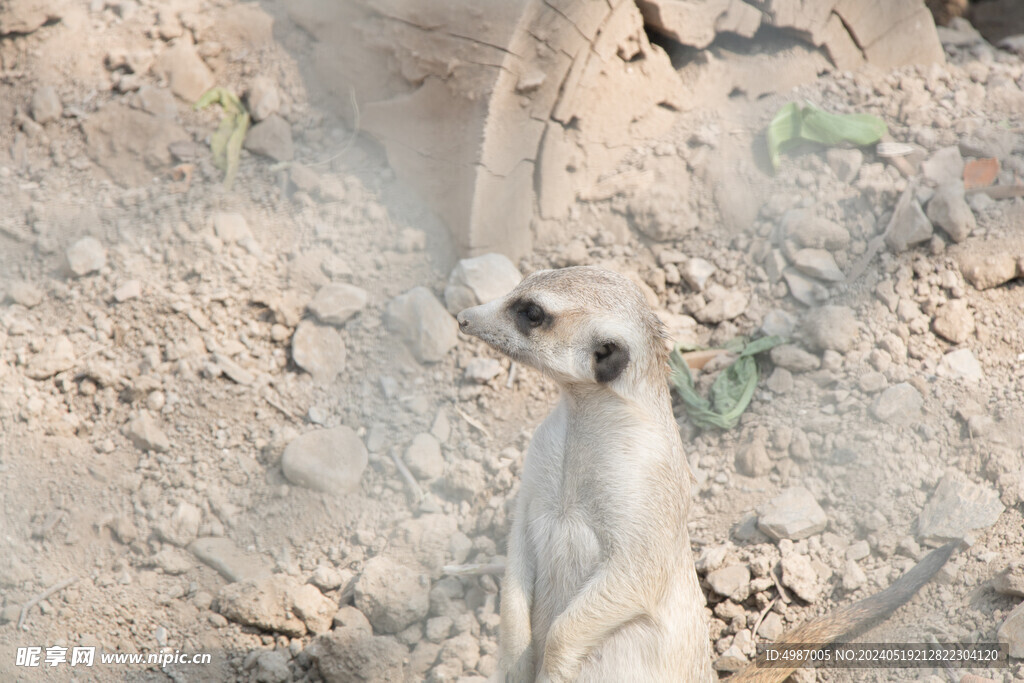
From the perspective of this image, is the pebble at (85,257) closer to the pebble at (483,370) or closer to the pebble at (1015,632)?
the pebble at (483,370)

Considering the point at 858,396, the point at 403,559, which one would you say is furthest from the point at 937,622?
the point at 403,559

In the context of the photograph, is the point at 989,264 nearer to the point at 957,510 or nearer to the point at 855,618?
the point at 957,510

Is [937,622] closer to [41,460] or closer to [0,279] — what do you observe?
[41,460]

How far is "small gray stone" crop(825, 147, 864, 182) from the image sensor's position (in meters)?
3.68

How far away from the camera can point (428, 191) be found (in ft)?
11.8

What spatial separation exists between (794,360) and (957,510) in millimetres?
844

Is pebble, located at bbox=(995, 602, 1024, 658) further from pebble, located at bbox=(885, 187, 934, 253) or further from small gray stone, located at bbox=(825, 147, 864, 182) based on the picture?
small gray stone, located at bbox=(825, 147, 864, 182)

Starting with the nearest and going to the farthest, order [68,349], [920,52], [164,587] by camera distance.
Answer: [164,587]
[68,349]
[920,52]

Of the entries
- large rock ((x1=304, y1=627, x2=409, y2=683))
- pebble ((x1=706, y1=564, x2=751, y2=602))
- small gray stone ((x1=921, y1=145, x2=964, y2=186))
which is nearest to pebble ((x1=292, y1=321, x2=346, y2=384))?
large rock ((x1=304, y1=627, x2=409, y2=683))

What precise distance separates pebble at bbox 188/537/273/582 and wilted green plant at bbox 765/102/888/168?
9.57 feet

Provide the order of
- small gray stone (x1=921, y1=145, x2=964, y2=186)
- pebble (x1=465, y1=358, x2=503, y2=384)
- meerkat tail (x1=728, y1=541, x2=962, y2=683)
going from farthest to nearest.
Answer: small gray stone (x1=921, y1=145, x2=964, y2=186) → pebble (x1=465, y1=358, x2=503, y2=384) → meerkat tail (x1=728, y1=541, x2=962, y2=683)

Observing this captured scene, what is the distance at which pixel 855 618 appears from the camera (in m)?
2.53

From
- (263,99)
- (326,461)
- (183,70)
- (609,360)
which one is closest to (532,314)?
(609,360)

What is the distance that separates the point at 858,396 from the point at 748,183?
119cm
